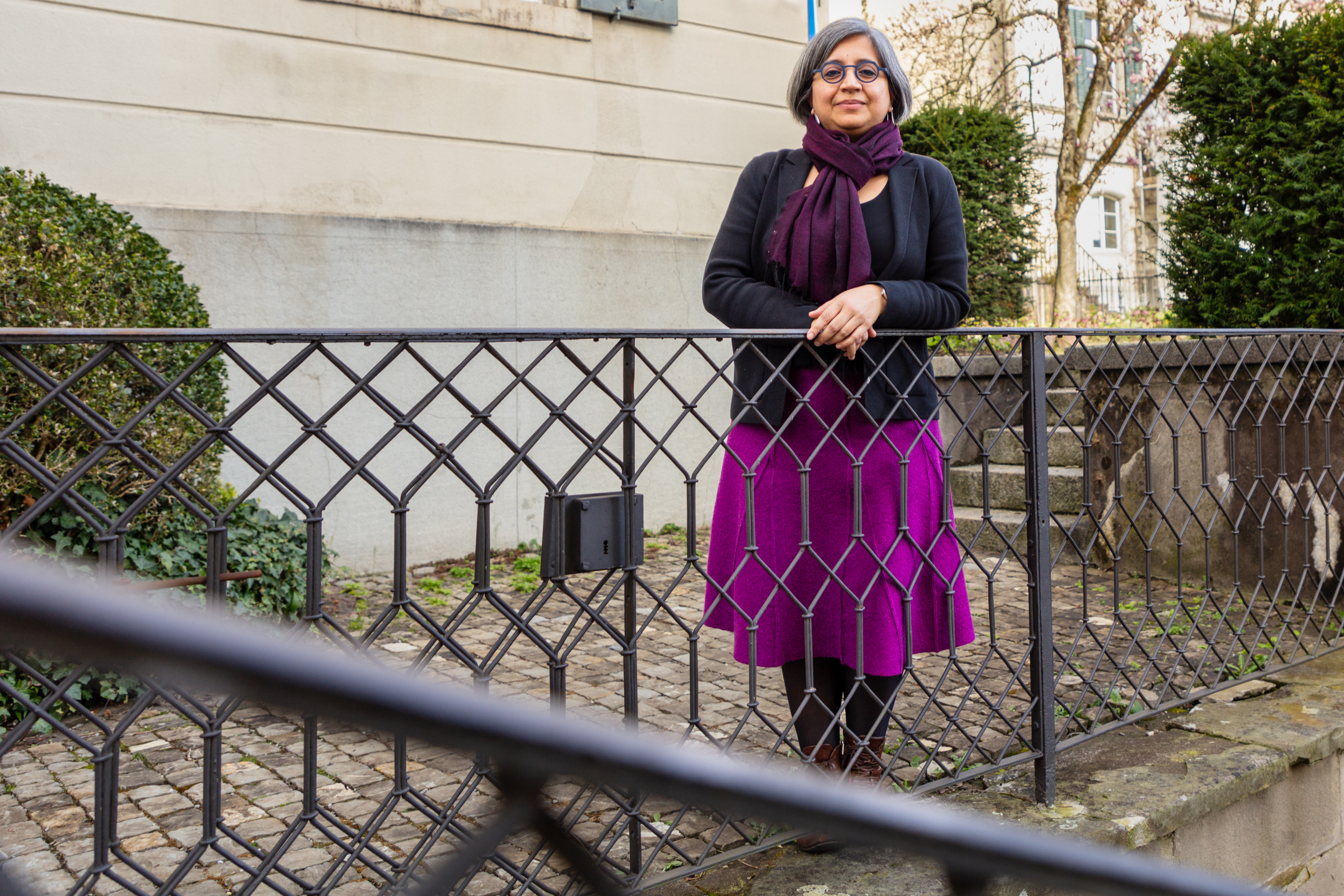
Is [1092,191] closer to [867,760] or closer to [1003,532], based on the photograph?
[1003,532]

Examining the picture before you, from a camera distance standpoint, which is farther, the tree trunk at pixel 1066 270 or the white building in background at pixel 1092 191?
the white building in background at pixel 1092 191

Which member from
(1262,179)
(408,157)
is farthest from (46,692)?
(1262,179)

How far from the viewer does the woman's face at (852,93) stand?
2555 millimetres

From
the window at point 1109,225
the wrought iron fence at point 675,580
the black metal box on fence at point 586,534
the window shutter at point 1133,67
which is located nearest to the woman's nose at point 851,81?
the wrought iron fence at point 675,580

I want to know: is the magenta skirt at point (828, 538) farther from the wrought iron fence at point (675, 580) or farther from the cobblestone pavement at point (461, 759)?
the cobblestone pavement at point (461, 759)

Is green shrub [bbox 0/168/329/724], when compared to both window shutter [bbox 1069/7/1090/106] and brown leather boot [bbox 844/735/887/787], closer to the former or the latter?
brown leather boot [bbox 844/735/887/787]

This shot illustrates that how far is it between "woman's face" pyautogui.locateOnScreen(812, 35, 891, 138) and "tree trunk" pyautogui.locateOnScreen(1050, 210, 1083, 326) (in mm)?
10276

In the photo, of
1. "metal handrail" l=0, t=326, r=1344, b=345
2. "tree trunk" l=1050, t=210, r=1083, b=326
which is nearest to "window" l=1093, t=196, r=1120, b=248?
"tree trunk" l=1050, t=210, r=1083, b=326

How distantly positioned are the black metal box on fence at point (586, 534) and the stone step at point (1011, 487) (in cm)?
372

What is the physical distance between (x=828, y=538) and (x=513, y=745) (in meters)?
2.12

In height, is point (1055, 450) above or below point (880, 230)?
below

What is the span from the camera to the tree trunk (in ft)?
40.5

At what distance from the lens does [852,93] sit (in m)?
2.55

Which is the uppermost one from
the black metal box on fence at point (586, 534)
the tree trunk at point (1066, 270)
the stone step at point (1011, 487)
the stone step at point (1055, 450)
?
the tree trunk at point (1066, 270)
